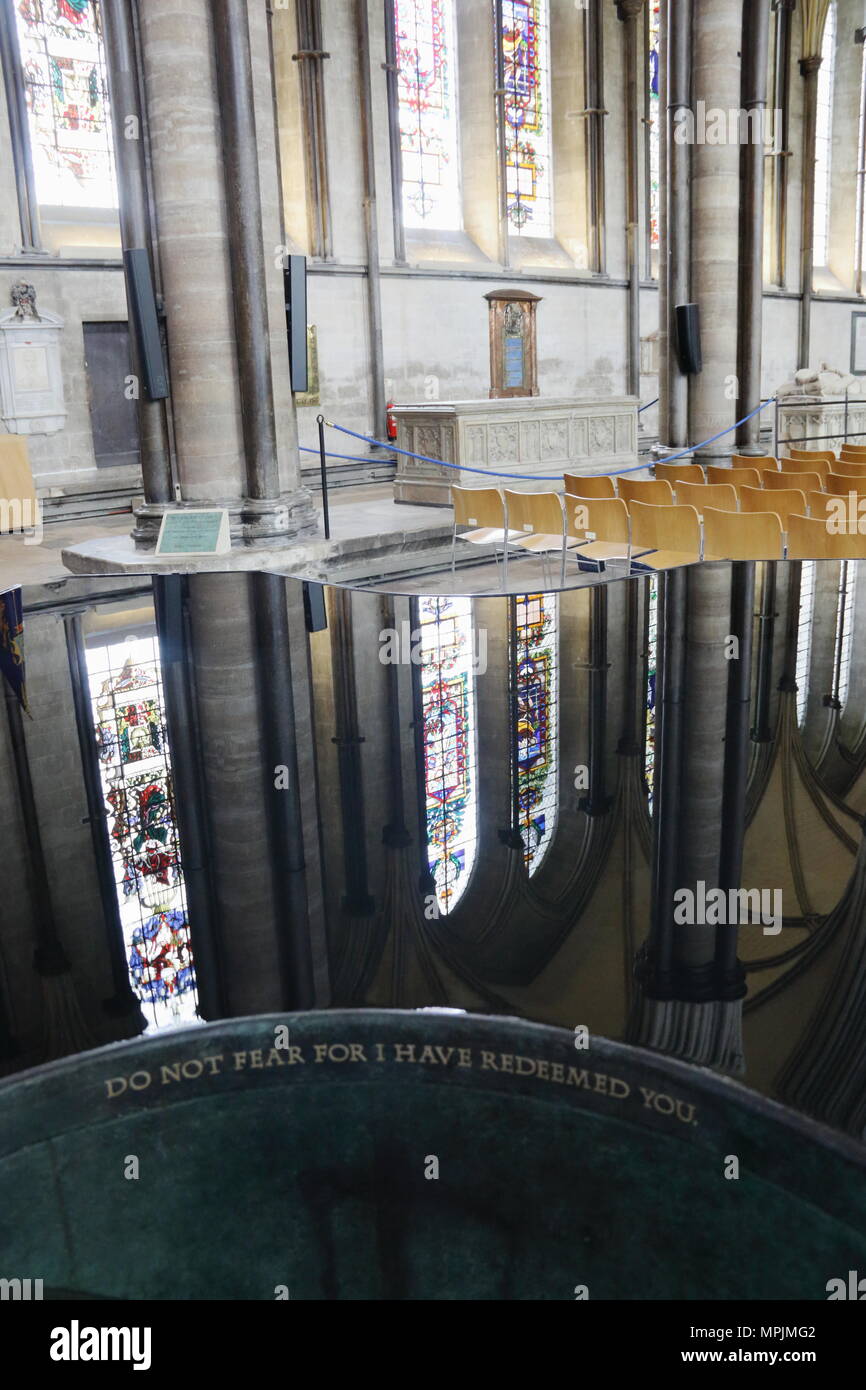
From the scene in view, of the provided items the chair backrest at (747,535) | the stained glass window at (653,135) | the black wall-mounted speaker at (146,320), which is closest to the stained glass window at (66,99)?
the black wall-mounted speaker at (146,320)

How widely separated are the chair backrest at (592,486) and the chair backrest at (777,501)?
118cm

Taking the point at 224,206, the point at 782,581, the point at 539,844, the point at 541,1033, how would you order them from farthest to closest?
1. the point at 224,206
2. the point at 782,581
3. the point at 539,844
4. the point at 541,1033

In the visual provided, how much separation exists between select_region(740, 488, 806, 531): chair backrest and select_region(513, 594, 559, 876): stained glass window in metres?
4.30

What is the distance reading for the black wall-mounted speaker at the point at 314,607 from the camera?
496cm

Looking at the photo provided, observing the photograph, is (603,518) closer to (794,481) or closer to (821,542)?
(821,542)

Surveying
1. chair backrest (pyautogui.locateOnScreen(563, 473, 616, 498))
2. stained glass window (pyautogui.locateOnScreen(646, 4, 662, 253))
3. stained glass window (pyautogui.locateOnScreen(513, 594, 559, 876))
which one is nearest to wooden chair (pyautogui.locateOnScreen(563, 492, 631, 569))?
chair backrest (pyautogui.locateOnScreen(563, 473, 616, 498))

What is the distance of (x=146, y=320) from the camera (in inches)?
392

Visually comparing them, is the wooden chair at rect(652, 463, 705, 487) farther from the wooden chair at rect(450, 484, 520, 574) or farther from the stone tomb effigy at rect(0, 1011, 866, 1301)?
the stone tomb effigy at rect(0, 1011, 866, 1301)

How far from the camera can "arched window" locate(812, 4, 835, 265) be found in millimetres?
28984

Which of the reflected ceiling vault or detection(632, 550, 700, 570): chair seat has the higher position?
the reflected ceiling vault
